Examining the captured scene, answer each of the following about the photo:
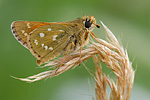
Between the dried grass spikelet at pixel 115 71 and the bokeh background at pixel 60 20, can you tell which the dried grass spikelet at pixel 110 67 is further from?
the bokeh background at pixel 60 20

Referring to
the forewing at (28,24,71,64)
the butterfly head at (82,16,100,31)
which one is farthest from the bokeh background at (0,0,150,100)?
the butterfly head at (82,16,100,31)

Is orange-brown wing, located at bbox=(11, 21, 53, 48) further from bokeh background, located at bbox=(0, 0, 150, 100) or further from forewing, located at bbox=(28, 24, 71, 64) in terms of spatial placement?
bokeh background, located at bbox=(0, 0, 150, 100)

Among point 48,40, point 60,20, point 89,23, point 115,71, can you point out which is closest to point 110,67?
point 115,71

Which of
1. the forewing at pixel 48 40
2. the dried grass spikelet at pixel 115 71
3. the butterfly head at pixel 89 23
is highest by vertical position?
the butterfly head at pixel 89 23

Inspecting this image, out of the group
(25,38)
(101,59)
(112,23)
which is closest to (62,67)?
(101,59)

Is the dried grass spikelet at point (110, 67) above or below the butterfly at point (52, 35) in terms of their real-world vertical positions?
below

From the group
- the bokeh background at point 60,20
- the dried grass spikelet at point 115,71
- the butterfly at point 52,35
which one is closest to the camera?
the dried grass spikelet at point 115,71

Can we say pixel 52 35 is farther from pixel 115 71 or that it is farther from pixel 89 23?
pixel 115 71

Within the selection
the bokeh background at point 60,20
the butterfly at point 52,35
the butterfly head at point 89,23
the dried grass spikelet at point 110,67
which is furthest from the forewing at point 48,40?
the bokeh background at point 60,20

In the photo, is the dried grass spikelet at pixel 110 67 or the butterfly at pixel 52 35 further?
the butterfly at pixel 52 35
